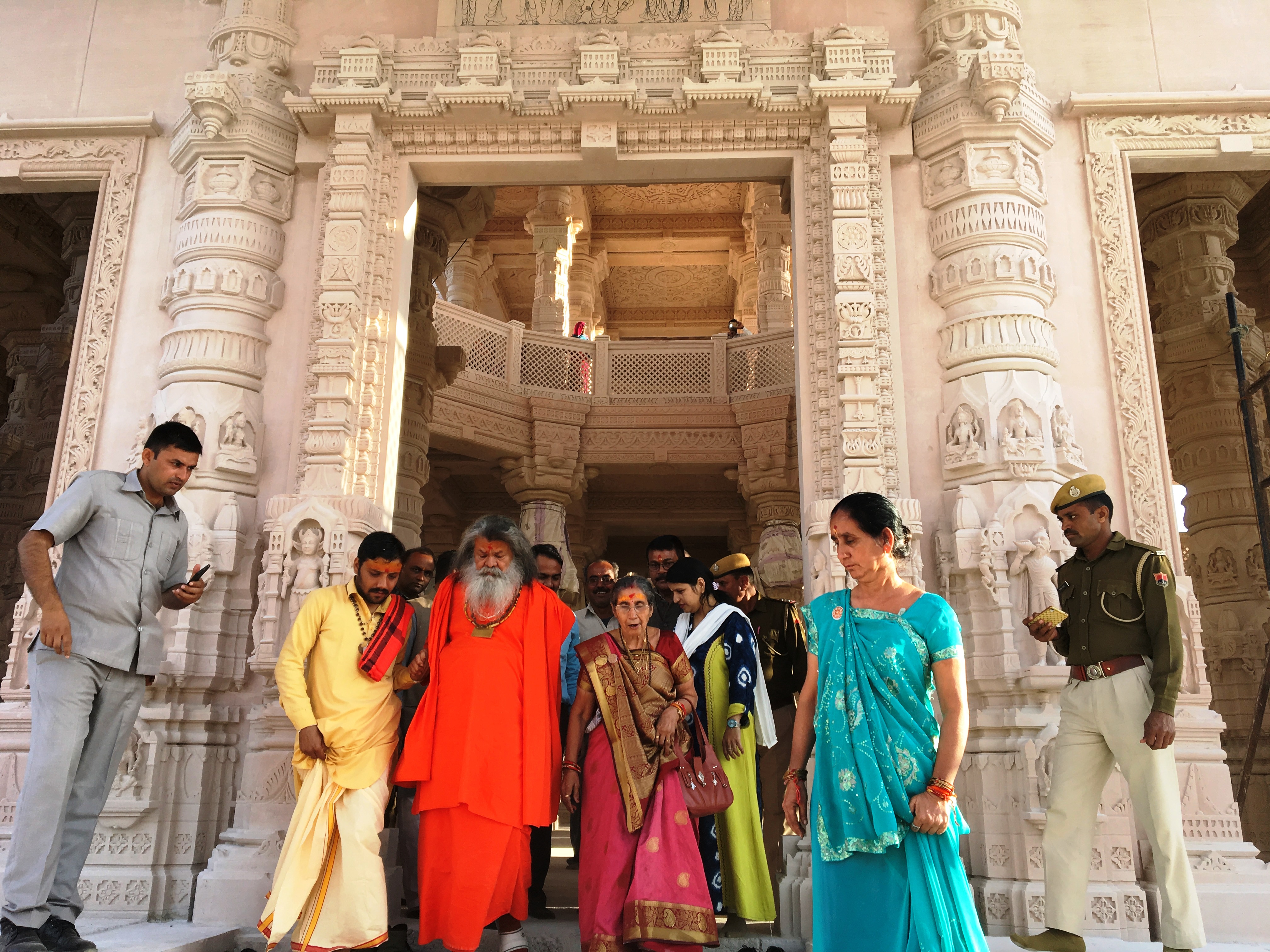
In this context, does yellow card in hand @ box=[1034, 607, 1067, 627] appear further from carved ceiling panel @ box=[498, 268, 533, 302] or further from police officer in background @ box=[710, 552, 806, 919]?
carved ceiling panel @ box=[498, 268, 533, 302]

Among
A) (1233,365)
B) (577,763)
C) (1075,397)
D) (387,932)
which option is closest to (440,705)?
(577,763)

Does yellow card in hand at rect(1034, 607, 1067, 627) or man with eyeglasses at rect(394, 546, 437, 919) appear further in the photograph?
man with eyeglasses at rect(394, 546, 437, 919)

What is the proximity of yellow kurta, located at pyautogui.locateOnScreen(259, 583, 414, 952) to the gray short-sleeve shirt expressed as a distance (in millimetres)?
546

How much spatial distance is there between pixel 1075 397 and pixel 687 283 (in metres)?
12.9

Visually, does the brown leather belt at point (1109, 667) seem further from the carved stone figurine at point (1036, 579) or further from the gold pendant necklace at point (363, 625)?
the gold pendant necklace at point (363, 625)

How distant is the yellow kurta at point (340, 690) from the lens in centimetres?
358

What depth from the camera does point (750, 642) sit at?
162 inches

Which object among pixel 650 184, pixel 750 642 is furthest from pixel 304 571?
pixel 650 184

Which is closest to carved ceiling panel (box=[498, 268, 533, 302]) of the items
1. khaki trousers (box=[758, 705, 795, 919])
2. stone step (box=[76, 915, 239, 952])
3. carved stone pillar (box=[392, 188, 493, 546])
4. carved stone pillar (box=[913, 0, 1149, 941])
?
carved stone pillar (box=[392, 188, 493, 546])

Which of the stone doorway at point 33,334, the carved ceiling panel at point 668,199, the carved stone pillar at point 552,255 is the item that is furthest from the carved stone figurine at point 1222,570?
the stone doorway at point 33,334

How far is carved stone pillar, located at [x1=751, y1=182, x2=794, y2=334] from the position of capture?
1352 centimetres

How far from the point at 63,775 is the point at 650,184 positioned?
4.36 m

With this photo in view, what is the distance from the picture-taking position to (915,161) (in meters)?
5.59

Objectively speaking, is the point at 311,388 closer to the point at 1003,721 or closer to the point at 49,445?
the point at 1003,721
